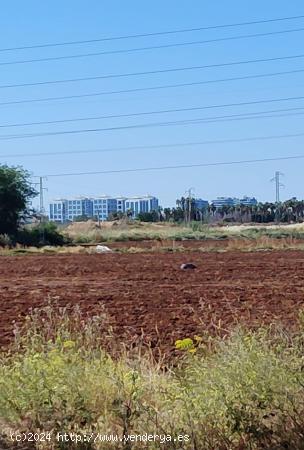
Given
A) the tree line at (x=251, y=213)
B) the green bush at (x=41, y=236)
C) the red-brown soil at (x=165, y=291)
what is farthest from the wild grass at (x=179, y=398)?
the tree line at (x=251, y=213)

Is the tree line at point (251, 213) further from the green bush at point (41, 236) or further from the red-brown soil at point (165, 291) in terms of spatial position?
the red-brown soil at point (165, 291)

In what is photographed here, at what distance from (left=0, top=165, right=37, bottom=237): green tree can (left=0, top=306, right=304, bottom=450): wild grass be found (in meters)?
61.4

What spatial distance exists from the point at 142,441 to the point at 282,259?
34.3 m

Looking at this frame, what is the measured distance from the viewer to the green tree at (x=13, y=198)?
68.2 m

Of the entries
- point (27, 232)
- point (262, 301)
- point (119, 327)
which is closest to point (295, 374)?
point (119, 327)

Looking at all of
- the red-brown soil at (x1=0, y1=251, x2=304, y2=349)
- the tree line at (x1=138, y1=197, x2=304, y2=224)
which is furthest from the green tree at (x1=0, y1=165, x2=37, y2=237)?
the tree line at (x1=138, y1=197, x2=304, y2=224)

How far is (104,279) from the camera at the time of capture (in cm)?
2978

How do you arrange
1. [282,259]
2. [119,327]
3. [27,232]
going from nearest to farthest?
[119,327] → [282,259] → [27,232]

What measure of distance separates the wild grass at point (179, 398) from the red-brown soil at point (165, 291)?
104 inches

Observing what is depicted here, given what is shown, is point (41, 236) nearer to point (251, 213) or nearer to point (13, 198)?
point (13, 198)

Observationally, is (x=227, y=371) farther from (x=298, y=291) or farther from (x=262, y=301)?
(x=298, y=291)

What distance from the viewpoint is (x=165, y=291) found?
79.1 ft

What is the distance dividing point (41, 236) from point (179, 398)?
202 ft

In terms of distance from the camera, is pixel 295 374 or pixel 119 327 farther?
pixel 119 327
